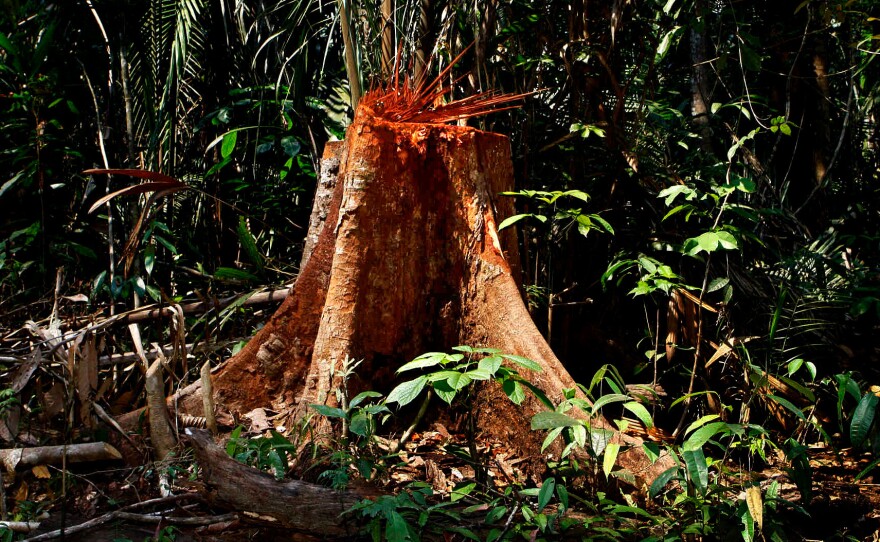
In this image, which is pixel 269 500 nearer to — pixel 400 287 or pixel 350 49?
pixel 400 287

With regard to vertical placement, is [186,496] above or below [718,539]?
above

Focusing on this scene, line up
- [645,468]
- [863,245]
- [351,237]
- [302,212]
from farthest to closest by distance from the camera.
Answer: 1. [302,212]
2. [863,245]
3. [351,237]
4. [645,468]

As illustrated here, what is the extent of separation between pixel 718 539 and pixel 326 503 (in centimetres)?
135

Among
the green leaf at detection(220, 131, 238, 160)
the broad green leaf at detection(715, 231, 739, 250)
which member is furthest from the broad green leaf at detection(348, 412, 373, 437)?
the green leaf at detection(220, 131, 238, 160)

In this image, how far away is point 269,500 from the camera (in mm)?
2545

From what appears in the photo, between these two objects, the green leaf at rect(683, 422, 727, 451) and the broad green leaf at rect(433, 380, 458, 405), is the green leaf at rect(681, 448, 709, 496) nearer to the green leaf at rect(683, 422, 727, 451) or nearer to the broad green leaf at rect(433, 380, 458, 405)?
the green leaf at rect(683, 422, 727, 451)

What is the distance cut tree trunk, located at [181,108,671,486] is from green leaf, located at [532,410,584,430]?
1.80 ft

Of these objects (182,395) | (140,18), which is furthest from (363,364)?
(140,18)

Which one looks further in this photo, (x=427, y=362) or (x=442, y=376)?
(x=427, y=362)

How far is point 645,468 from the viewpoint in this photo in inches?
121

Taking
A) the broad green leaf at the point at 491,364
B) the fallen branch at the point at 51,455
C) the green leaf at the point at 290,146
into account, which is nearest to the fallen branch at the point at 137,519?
the fallen branch at the point at 51,455

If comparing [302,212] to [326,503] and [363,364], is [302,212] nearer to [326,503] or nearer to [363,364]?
[363,364]

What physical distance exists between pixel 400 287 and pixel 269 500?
1.31m

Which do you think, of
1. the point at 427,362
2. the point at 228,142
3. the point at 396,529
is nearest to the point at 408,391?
the point at 427,362
